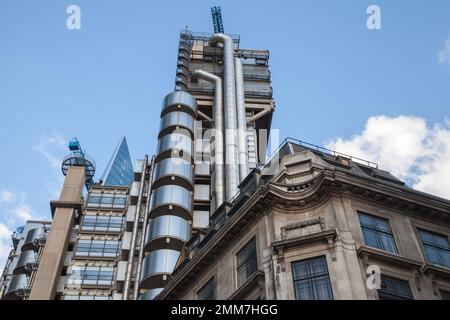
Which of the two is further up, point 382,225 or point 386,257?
point 382,225

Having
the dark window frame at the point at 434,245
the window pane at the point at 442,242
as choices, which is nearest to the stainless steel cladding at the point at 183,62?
the dark window frame at the point at 434,245

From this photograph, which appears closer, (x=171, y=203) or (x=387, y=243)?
(x=387, y=243)

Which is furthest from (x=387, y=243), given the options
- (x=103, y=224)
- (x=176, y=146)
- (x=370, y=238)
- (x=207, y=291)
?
(x=103, y=224)

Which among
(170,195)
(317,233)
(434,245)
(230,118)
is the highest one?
(230,118)

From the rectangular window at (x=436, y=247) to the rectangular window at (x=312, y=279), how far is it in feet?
19.8

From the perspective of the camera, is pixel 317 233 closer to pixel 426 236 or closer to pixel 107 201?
pixel 426 236

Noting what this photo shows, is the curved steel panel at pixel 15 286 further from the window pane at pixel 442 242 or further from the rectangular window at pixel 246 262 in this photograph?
the window pane at pixel 442 242

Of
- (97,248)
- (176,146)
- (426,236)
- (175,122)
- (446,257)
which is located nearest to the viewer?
(446,257)

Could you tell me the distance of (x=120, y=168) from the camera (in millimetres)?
147500

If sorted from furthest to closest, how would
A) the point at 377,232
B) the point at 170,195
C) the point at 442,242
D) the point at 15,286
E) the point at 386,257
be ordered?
the point at 15,286, the point at 170,195, the point at 442,242, the point at 377,232, the point at 386,257

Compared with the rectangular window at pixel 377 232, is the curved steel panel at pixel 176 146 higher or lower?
higher

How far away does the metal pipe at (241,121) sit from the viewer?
64938mm

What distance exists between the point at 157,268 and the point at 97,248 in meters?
18.4
